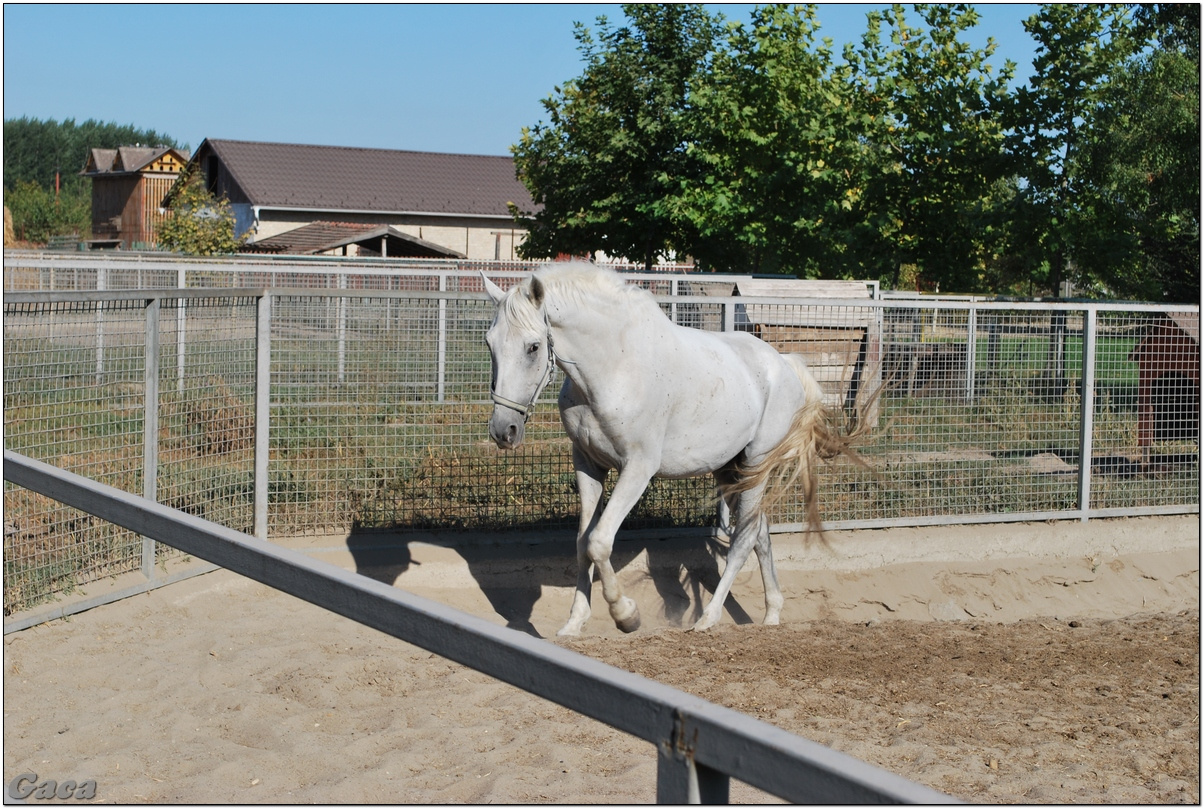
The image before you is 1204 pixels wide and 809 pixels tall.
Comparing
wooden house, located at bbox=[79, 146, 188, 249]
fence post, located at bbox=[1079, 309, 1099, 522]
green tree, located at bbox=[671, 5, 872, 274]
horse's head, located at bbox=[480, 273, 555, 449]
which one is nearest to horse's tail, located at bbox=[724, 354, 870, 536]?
horse's head, located at bbox=[480, 273, 555, 449]

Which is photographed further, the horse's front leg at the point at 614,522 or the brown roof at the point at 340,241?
the brown roof at the point at 340,241

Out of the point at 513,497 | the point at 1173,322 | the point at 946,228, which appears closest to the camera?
the point at 513,497

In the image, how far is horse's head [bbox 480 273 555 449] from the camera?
17.6ft

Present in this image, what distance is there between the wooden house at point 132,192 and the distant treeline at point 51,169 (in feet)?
32.5

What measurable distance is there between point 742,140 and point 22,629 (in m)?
20.1

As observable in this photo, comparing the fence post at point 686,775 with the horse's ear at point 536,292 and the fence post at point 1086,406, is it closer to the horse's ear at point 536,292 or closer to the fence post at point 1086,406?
the horse's ear at point 536,292

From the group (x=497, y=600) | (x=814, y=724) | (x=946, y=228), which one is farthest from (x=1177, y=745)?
(x=946, y=228)

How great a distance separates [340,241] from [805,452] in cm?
3729

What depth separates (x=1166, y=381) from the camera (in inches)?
400

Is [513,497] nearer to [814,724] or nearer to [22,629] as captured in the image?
[22,629]

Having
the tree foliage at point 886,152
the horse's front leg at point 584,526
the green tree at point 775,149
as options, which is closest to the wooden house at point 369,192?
the tree foliage at point 886,152

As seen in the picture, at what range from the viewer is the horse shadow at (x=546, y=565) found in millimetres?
7488

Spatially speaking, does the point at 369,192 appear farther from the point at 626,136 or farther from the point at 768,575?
the point at 768,575

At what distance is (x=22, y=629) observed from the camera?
573cm
